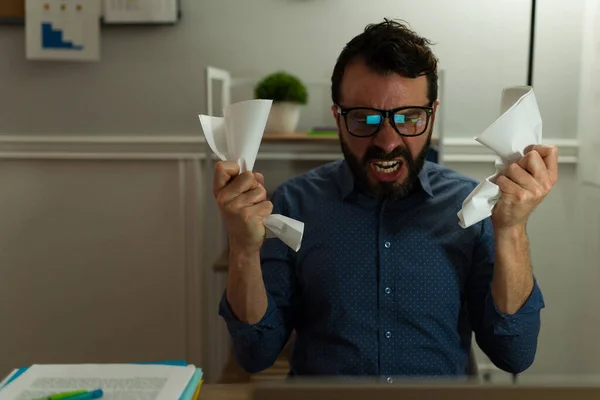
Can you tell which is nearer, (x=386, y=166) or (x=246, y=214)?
(x=246, y=214)

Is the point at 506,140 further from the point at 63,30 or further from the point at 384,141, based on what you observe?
the point at 63,30

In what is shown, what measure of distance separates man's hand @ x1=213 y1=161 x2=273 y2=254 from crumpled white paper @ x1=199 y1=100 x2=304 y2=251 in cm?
2

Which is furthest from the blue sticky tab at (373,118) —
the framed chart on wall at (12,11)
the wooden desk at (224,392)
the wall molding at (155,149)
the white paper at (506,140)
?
the framed chart on wall at (12,11)

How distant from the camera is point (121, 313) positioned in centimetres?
241

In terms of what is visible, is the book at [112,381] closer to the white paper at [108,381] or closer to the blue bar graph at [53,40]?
the white paper at [108,381]

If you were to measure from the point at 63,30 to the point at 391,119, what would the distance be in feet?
4.69

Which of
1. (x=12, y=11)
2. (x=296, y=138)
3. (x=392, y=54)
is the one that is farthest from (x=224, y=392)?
(x=12, y=11)

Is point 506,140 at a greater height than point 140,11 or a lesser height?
lesser

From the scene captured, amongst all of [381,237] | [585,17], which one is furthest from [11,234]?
[585,17]

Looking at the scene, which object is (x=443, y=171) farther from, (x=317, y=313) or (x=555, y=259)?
(x=555, y=259)

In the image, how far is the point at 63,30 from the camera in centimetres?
223

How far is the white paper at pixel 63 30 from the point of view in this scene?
222 cm

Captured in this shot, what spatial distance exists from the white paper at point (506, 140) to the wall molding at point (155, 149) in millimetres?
1211

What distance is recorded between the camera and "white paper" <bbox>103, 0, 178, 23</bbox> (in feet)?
7.20
